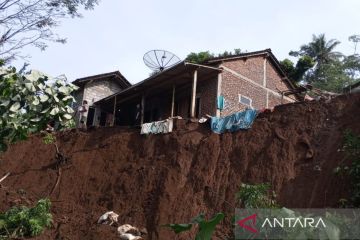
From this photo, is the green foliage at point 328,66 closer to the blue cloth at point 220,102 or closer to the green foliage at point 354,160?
the blue cloth at point 220,102

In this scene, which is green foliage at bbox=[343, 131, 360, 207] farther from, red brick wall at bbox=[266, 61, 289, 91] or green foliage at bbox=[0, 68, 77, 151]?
red brick wall at bbox=[266, 61, 289, 91]

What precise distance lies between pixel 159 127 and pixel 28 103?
8.65 metres

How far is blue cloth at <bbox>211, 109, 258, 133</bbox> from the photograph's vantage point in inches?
561

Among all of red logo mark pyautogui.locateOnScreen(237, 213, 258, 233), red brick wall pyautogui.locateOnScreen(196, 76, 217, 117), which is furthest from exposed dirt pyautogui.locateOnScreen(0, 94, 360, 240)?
red logo mark pyautogui.locateOnScreen(237, 213, 258, 233)

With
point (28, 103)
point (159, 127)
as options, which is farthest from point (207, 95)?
point (28, 103)

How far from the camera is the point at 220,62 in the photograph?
734 inches

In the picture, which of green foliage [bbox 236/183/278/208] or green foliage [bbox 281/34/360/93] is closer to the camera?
green foliage [bbox 236/183/278/208]

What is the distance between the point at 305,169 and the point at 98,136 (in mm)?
9090

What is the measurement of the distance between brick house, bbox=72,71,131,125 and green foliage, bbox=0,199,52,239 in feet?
34.4

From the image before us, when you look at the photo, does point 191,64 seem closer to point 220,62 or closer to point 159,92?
point 220,62

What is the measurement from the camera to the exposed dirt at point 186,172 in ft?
39.5

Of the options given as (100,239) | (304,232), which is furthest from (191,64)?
(304,232)

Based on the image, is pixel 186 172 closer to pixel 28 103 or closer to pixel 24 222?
pixel 24 222

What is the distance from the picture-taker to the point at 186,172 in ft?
47.8
